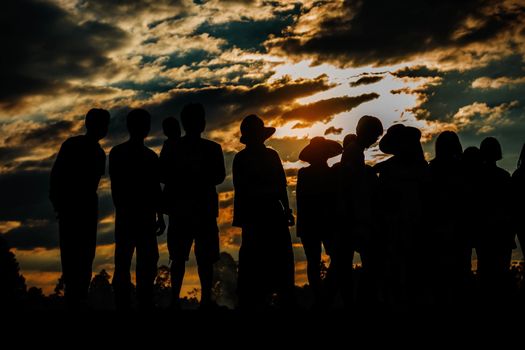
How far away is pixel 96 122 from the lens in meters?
8.58

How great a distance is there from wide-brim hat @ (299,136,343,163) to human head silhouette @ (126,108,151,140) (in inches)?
106

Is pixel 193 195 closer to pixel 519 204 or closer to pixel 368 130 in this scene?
pixel 368 130

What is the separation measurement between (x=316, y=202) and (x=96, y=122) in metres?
3.63

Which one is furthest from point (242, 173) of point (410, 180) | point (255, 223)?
point (410, 180)

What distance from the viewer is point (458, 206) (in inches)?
357

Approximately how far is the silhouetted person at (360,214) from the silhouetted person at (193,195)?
178 centimetres

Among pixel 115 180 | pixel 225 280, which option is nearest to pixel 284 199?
pixel 115 180

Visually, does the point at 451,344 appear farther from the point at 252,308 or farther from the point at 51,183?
the point at 51,183

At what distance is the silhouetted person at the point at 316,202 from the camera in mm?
10117

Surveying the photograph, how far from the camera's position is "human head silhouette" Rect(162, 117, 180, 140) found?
10047 millimetres

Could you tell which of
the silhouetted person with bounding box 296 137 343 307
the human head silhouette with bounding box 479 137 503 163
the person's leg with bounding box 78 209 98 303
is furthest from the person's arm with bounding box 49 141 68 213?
the human head silhouette with bounding box 479 137 503 163

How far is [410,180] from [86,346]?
14.8 feet

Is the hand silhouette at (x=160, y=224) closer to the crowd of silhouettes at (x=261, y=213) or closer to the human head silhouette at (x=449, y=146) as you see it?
the crowd of silhouettes at (x=261, y=213)

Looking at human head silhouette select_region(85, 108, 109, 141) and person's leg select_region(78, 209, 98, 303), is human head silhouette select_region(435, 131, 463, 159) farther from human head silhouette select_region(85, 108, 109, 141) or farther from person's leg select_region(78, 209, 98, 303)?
person's leg select_region(78, 209, 98, 303)
